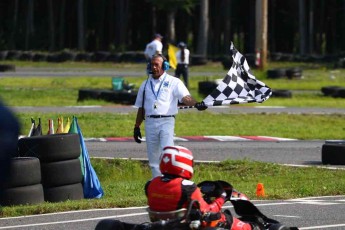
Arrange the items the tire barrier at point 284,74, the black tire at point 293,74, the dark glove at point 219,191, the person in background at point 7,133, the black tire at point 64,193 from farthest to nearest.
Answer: the black tire at point 293,74 → the tire barrier at point 284,74 → the black tire at point 64,193 → the dark glove at point 219,191 → the person in background at point 7,133

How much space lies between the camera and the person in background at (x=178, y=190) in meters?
6.79

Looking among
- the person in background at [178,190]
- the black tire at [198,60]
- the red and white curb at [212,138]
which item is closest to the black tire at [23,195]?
the person in background at [178,190]

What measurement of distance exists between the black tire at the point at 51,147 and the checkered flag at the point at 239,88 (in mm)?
1871

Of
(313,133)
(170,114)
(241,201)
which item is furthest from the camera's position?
(313,133)

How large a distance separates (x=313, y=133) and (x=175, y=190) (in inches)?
504

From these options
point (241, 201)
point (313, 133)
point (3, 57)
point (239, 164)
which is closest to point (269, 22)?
point (3, 57)

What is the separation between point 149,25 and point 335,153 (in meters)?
58.5

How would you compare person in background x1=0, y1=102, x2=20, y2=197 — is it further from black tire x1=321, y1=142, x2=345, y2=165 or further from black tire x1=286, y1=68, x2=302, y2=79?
black tire x1=286, y1=68, x2=302, y2=79

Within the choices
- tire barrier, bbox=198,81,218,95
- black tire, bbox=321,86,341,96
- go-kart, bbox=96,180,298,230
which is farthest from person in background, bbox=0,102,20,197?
black tire, bbox=321,86,341,96

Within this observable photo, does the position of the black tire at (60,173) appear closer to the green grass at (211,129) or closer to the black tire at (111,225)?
the green grass at (211,129)

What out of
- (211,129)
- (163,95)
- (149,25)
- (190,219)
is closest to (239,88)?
(163,95)

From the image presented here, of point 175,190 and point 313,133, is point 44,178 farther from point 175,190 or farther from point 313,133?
point 313,133

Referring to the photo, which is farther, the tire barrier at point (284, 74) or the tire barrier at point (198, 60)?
the tire barrier at point (198, 60)

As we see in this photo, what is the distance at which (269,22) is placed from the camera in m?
70.6
